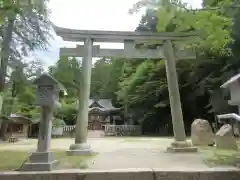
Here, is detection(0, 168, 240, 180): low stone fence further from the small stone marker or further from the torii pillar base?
the torii pillar base

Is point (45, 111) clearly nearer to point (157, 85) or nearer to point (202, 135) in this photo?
point (202, 135)

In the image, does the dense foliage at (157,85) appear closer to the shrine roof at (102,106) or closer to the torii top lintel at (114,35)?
the torii top lintel at (114,35)

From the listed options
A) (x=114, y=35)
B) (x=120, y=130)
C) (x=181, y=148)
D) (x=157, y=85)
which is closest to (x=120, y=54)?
(x=114, y=35)

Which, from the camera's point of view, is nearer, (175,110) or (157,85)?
(175,110)

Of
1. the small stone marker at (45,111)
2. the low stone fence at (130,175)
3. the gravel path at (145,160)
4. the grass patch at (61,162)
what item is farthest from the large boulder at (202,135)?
the small stone marker at (45,111)

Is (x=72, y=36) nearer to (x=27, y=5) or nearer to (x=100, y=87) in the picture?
(x=27, y=5)

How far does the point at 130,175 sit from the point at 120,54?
15.0 ft

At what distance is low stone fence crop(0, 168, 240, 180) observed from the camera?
3.38 metres

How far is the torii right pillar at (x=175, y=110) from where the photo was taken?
620cm

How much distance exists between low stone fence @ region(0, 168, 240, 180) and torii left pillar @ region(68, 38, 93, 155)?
2344 mm

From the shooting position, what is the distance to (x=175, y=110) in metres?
6.62

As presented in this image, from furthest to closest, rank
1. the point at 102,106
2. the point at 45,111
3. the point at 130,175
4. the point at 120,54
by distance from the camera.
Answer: the point at 102,106 < the point at 120,54 < the point at 45,111 < the point at 130,175

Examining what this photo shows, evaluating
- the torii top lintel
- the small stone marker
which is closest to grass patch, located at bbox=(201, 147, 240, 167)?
the small stone marker

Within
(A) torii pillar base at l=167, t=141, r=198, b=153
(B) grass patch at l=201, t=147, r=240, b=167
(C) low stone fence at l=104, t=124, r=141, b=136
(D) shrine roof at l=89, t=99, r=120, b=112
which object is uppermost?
(D) shrine roof at l=89, t=99, r=120, b=112
